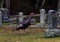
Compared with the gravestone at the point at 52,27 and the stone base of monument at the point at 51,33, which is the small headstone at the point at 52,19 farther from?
the stone base of monument at the point at 51,33

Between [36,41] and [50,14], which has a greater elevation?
[50,14]

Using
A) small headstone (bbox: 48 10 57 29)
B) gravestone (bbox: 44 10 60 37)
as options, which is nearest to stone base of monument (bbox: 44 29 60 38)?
gravestone (bbox: 44 10 60 37)

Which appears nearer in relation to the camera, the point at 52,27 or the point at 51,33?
the point at 51,33

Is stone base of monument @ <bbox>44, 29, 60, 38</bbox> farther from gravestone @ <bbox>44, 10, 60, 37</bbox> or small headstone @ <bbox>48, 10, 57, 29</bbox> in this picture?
small headstone @ <bbox>48, 10, 57, 29</bbox>

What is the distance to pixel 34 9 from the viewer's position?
3048cm

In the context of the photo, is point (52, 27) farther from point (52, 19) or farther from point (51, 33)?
point (51, 33)

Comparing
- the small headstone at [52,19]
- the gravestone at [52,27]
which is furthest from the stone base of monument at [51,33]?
the small headstone at [52,19]

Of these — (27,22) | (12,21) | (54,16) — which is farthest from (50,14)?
(12,21)

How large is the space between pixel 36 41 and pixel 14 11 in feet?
64.8

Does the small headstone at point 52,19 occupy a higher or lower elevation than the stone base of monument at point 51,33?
higher

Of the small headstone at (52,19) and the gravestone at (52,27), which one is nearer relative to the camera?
the gravestone at (52,27)

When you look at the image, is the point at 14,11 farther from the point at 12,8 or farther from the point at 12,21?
the point at 12,21

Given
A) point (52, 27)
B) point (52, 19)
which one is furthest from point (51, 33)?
point (52, 19)

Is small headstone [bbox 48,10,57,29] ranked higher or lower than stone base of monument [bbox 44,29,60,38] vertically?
higher
